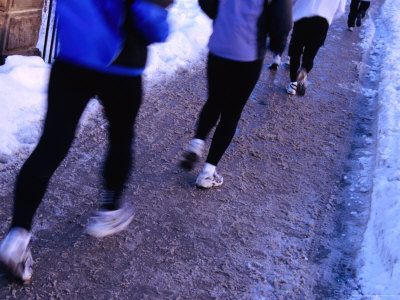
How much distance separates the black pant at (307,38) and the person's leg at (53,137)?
387 centimetres

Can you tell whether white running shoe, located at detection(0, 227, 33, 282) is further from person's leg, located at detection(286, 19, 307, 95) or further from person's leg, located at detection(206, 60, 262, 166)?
person's leg, located at detection(286, 19, 307, 95)

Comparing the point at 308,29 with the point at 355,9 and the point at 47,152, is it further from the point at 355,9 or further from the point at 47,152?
the point at 355,9

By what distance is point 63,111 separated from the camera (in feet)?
6.85

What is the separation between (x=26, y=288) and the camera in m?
2.38

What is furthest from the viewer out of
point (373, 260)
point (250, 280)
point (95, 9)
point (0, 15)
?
point (0, 15)

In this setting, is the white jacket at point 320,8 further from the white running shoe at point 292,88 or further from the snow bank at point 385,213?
the snow bank at point 385,213

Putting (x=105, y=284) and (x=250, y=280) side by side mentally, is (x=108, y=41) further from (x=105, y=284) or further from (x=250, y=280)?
Result: (x=250, y=280)

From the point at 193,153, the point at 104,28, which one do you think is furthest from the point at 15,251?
the point at 193,153

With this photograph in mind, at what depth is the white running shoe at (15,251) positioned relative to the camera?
2.12 m

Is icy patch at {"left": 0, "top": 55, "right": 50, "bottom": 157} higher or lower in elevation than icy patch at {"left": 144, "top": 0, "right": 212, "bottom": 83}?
higher

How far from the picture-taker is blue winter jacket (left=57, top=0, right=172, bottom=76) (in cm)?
193

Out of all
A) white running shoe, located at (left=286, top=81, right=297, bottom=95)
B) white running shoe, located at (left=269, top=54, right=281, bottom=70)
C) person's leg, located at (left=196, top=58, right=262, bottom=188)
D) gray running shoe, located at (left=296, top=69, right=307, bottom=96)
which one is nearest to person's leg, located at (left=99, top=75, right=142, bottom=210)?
person's leg, located at (left=196, top=58, right=262, bottom=188)

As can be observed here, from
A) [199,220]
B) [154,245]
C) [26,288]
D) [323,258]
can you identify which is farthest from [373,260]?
[26,288]

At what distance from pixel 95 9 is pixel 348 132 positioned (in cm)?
402
